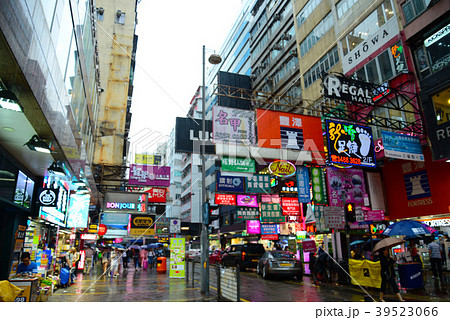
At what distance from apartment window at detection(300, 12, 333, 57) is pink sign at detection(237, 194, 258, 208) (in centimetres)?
1394

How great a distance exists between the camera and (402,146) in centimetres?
1332

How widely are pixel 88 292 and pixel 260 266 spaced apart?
880 cm

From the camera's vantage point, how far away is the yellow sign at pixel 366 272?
35.1ft

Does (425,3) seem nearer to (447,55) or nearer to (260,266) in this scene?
(447,55)

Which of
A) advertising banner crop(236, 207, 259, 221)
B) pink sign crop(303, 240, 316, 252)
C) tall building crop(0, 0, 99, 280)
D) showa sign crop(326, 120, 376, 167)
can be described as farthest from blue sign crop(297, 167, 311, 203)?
tall building crop(0, 0, 99, 280)

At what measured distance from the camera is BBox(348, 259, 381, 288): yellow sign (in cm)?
1069

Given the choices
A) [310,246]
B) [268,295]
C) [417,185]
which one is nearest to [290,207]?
[310,246]

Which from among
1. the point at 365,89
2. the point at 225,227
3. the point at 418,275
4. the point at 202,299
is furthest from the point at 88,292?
the point at 225,227

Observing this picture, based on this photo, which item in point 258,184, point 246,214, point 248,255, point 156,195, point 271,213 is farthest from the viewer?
point 156,195

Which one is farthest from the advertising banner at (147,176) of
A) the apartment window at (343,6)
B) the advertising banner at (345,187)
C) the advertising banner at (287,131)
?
the apartment window at (343,6)

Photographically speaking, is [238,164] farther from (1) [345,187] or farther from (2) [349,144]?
(2) [349,144]

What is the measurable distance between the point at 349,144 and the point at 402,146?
2.66 metres

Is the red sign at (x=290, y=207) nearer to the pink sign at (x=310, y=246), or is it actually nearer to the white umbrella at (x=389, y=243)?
the pink sign at (x=310, y=246)

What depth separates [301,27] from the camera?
27406 millimetres
